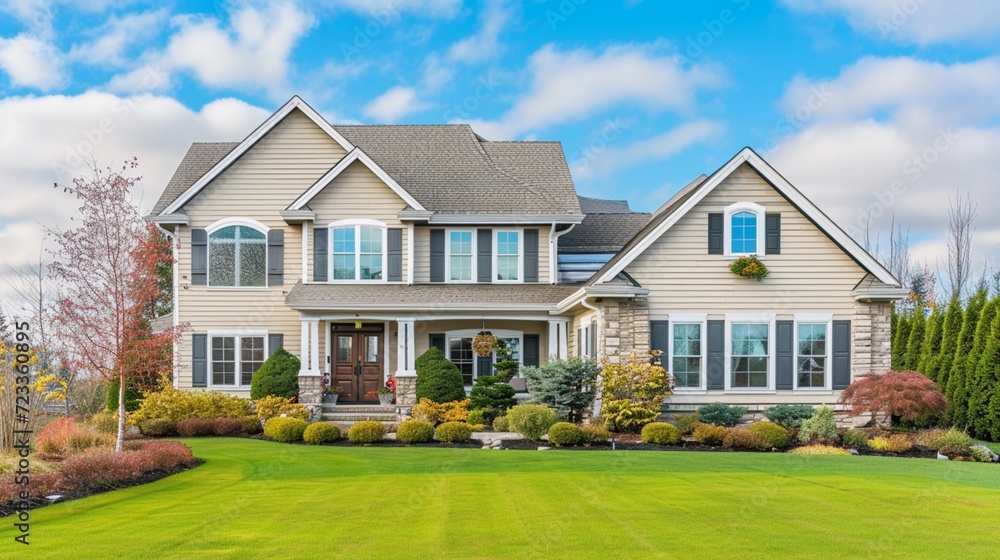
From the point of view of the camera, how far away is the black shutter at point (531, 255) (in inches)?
962

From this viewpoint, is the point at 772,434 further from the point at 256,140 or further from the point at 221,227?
the point at 256,140

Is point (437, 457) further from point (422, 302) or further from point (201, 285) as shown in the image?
point (201, 285)

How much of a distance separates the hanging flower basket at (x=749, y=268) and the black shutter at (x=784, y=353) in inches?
48.3

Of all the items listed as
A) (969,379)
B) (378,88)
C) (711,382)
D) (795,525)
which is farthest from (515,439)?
(969,379)

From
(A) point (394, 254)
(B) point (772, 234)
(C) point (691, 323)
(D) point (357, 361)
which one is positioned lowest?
(D) point (357, 361)

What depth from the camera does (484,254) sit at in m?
24.4

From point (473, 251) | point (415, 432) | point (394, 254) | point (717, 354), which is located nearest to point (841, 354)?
point (717, 354)

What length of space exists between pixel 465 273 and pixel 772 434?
33.3 ft

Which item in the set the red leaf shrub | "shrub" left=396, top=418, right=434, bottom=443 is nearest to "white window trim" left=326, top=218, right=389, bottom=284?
"shrub" left=396, top=418, right=434, bottom=443

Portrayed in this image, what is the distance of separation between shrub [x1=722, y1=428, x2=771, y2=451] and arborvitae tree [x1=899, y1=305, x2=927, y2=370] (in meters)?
9.02

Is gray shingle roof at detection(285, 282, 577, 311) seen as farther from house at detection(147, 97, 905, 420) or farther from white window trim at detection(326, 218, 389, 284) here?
white window trim at detection(326, 218, 389, 284)

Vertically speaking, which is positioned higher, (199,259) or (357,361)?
(199,259)

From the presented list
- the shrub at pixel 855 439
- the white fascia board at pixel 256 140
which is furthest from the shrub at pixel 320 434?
the shrub at pixel 855 439

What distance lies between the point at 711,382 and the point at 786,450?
317 centimetres
